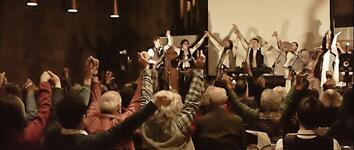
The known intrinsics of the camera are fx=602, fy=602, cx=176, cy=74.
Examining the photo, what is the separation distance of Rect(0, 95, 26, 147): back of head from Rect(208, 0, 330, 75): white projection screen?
7037 mm

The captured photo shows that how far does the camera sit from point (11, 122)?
2.79 m

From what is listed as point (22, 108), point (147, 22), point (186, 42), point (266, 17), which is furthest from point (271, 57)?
point (22, 108)

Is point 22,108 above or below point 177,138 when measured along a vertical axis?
above

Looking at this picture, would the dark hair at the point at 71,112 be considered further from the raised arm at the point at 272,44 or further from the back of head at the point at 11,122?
the raised arm at the point at 272,44

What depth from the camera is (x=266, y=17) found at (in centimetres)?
978

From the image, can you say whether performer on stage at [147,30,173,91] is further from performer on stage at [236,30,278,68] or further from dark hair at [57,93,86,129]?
dark hair at [57,93,86,129]

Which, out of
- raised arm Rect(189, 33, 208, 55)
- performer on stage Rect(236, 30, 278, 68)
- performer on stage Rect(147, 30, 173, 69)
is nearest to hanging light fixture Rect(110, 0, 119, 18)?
performer on stage Rect(147, 30, 173, 69)

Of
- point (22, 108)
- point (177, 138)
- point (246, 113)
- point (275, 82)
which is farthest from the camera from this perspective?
point (275, 82)

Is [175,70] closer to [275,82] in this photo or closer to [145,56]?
[275,82]

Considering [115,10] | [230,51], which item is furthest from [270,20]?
[115,10]

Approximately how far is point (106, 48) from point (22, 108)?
25.7 feet

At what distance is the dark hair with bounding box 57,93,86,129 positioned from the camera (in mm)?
2721

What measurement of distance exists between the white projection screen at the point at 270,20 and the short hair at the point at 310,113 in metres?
6.56

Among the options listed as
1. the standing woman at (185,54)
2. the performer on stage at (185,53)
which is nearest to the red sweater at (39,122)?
the standing woman at (185,54)
